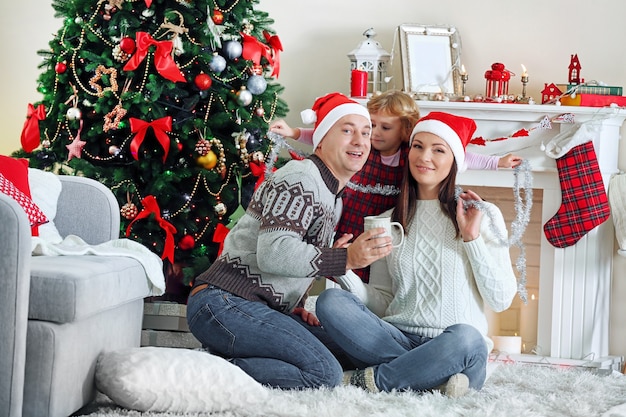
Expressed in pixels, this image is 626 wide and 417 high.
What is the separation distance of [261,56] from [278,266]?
1317mm

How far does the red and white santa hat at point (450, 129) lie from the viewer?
258 centimetres

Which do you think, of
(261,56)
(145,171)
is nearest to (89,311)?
(145,171)

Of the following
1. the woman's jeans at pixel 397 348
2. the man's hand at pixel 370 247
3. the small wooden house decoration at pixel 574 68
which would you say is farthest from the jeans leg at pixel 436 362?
the small wooden house decoration at pixel 574 68

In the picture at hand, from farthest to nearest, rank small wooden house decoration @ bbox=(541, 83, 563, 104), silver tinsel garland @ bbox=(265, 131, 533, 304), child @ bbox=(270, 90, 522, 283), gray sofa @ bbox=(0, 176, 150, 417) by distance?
small wooden house decoration @ bbox=(541, 83, 563, 104), child @ bbox=(270, 90, 522, 283), silver tinsel garland @ bbox=(265, 131, 533, 304), gray sofa @ bbox=(0, 176, 150, 417)

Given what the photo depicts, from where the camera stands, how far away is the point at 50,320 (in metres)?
1.98

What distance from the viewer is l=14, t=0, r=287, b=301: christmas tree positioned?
3.22 metres

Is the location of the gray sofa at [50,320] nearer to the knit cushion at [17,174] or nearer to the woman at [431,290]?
the knit cushion at [17,174]

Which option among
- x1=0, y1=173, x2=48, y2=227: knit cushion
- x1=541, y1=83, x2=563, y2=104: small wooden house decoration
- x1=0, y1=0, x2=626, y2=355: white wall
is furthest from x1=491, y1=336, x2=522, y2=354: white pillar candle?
x1=0, y1=173, x2=48, y2=227: knit cushion

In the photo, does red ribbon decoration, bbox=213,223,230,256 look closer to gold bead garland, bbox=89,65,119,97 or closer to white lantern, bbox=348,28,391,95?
Result: gold bead garland, bbox=89,65,119,97

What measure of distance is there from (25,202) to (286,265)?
28.9 inches

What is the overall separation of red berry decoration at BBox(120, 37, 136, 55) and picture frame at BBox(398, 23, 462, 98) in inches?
43.2

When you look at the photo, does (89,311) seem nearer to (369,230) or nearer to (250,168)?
(369,230)

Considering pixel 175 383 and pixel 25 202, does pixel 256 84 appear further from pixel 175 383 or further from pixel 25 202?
pixel 175 383

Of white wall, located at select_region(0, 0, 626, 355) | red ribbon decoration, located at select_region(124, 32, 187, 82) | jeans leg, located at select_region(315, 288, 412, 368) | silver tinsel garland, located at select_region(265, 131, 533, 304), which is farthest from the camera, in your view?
white wall, located at select_region(0, 0, 626, 355)
